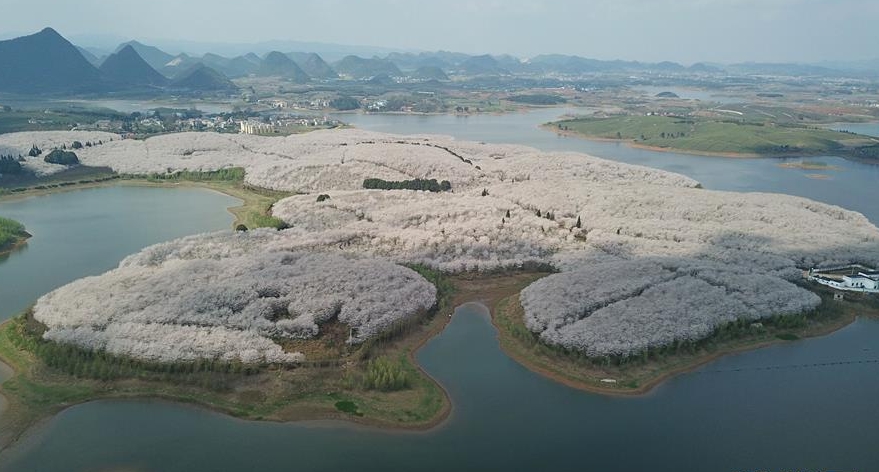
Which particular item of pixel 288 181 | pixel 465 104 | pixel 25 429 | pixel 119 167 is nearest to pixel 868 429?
pixel 25 429

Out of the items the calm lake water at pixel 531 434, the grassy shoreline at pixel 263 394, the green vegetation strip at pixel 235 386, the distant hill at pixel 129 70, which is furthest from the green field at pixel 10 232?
the distant hill at pixel 129 70

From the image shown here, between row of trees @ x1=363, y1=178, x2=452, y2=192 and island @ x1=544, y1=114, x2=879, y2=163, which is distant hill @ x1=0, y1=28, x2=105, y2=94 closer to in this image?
island @ x1=544, y1=114, x2=879, y2=163

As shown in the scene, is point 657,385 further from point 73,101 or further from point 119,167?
point 73,101

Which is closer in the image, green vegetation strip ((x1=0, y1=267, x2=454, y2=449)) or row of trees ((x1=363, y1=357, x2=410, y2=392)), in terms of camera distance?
green vegetation strip ((x1=0, y1=267, x2=454, y2=449))

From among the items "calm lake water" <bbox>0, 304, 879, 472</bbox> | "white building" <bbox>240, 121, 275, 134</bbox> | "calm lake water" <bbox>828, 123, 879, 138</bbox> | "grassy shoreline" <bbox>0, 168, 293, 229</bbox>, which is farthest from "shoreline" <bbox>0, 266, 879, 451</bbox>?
"calm lake water" <bbox>828, 123, 879, 138</bbox>

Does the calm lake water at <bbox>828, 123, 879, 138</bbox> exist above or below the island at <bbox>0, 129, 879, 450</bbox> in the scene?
above

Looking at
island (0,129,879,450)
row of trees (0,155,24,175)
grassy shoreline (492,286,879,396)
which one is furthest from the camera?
row of trees (0,155,24,175)
